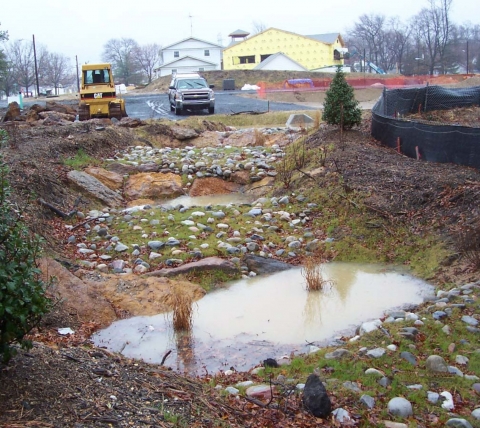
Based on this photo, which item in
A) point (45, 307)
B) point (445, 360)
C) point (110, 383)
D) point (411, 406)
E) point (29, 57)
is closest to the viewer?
point (45, 307)

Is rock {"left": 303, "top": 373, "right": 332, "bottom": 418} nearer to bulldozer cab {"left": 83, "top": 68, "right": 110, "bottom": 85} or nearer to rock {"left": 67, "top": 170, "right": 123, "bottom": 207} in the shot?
rock {"left": 67, "top": 170, "right": 123, "bottom": 207}

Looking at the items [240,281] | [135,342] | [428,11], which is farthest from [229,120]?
[428,11]

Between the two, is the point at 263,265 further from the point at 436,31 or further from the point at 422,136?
the point at 436,31

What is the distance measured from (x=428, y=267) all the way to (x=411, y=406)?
13.2 feet

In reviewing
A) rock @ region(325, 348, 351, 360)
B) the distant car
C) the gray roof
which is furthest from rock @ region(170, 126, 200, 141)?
the gray roof

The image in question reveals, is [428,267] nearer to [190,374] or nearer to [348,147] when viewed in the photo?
[190,374]

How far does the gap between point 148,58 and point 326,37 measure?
43362 millimetres

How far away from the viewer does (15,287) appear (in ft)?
12.0

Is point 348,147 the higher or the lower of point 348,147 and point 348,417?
the higher

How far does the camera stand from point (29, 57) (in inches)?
3844

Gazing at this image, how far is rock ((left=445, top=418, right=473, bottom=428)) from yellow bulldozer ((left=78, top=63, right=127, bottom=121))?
22.3m

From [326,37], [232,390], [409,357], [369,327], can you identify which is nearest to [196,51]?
[326,37]

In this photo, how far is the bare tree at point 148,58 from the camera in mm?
110213

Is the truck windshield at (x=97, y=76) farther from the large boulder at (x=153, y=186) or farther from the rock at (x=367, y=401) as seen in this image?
the rock at (x=367, y=401)
